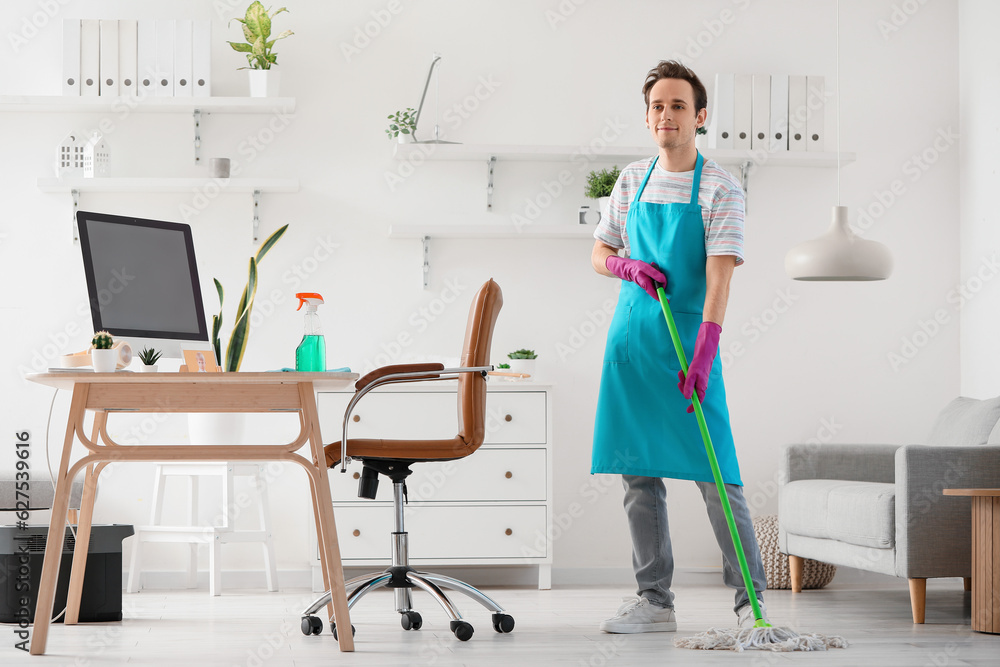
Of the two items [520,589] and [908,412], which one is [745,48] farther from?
[520,589]

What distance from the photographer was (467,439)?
9.29ft

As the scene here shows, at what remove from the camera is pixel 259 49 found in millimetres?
4242

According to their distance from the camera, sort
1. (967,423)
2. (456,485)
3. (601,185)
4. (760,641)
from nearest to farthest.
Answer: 1. (760,641)
2. (967,423)
3. (456,485)
4. (601,185)

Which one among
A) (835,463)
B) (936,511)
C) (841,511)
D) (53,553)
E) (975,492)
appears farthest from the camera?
(835,463)

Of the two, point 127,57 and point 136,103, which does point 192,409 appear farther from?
point 127,57

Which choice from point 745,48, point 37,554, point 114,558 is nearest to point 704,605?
point 114,558

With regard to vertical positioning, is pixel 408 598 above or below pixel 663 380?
→ below

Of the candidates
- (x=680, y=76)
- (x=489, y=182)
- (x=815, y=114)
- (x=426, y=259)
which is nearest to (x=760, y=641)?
(x=680, y=76)

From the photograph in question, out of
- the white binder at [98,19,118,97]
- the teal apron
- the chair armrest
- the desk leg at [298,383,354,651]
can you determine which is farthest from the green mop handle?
the white binder at [98,19,118,97]

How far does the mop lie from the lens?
8.27 feet

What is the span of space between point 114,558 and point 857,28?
3838mm

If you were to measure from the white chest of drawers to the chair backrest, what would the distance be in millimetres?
1080

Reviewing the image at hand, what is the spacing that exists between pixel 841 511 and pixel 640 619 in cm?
105

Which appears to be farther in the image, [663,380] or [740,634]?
[663,380]
